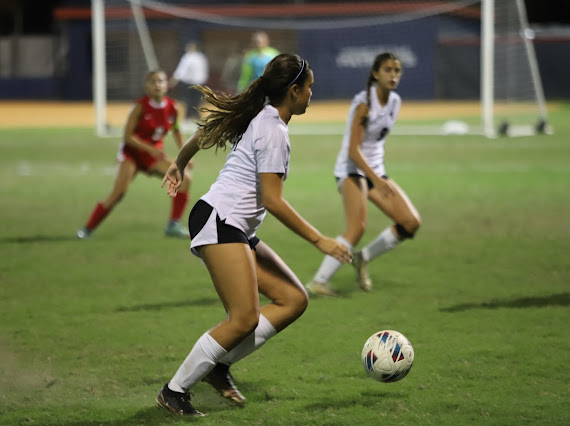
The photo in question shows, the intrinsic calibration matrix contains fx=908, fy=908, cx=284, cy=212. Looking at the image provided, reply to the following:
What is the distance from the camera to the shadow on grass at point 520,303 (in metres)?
7.25

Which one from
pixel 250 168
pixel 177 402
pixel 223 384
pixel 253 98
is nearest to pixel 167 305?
pixel 223 384

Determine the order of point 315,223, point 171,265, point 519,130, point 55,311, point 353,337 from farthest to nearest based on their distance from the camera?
1. point 519,130
2. point 315,223
3. point 171,265
4. point 55,311
5. point 353,337

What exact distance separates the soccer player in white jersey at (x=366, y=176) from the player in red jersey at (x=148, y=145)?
10.1 feet

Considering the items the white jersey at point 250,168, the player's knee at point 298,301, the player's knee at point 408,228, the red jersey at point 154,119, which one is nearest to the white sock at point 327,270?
the player's knee at point 408,228

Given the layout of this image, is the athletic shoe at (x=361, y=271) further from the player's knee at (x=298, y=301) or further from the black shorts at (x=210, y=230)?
the black shorts at (x=210, y=230)

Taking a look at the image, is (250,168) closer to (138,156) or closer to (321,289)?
(321,289)

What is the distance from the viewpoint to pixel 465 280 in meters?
8.25

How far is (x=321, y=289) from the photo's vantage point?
7.77m

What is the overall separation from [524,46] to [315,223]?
48.1 feet

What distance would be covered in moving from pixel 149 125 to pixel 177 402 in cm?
623

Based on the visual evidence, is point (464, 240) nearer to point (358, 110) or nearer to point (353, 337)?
point (358, 110)

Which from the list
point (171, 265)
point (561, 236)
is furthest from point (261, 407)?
point (561, 236)

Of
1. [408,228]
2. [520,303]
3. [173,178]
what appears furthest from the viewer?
[408,228]

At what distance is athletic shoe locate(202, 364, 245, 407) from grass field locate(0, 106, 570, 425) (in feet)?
0.24
